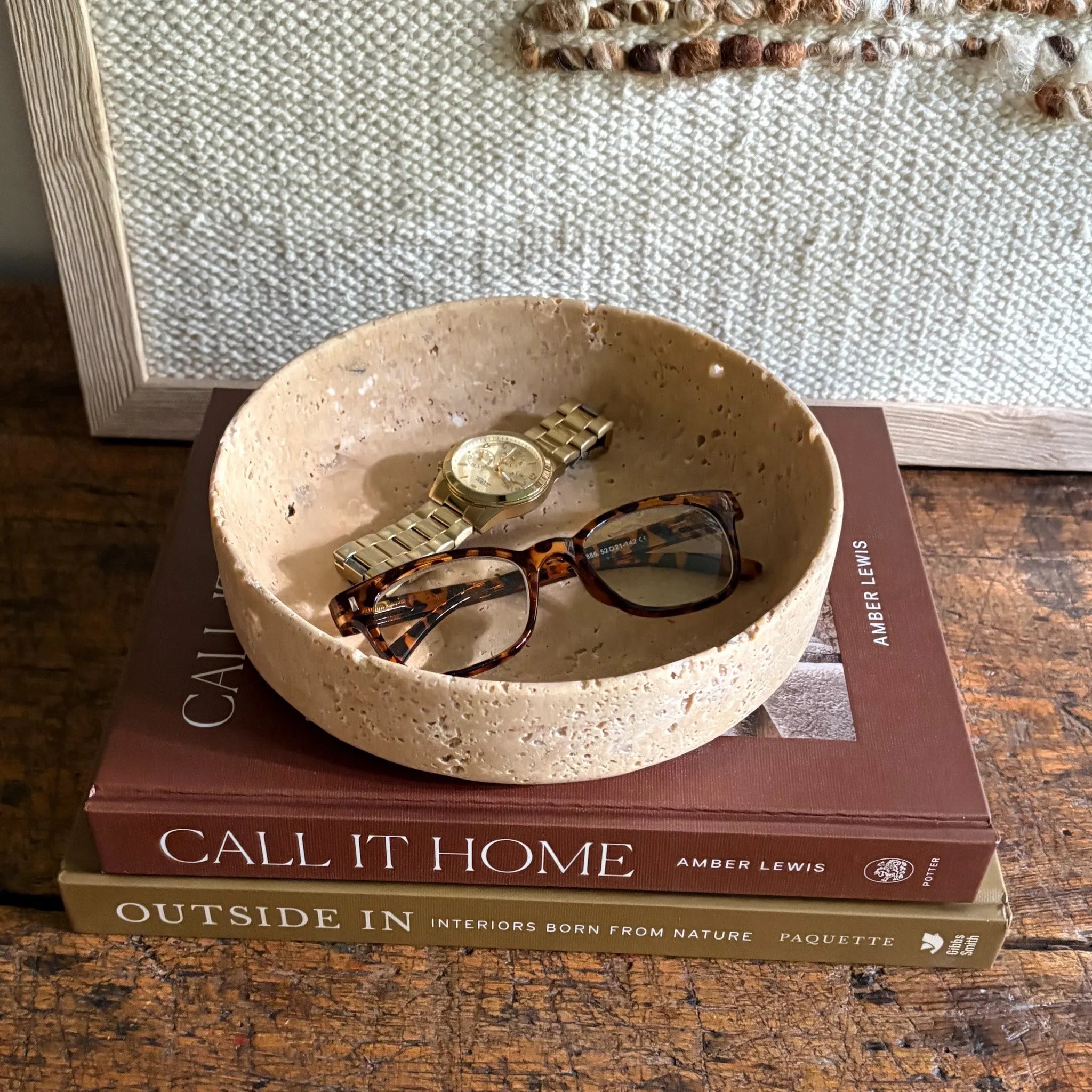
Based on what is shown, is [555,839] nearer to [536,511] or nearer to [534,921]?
[534,921]

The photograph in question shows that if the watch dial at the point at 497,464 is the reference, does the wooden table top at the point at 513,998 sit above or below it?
below

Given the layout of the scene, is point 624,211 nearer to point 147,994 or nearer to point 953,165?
point 953,165

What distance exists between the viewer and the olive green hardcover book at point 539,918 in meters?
0.46

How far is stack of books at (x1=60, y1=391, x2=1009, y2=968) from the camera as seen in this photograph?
0.45m

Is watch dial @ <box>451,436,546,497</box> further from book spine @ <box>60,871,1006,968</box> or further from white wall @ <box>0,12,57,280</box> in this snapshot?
white wall @ <box>0,12,57,280</box>

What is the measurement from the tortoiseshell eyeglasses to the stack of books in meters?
0.05

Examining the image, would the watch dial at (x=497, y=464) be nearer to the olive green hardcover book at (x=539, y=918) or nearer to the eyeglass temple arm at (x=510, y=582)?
the eyeglass temple arm at (x=510, y=582)

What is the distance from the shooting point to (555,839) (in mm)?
449

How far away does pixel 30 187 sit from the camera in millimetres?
709

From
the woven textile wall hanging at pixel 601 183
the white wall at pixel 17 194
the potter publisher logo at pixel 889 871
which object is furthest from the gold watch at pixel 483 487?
the white wall at pixel 17 194

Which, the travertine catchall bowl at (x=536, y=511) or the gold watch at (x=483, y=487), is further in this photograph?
the gold watch at (x=483, y=487)

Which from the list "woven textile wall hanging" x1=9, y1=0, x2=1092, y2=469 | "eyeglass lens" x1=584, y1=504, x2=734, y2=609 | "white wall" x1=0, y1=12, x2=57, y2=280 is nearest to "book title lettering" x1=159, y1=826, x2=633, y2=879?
"eyeglass lens" x1=584, y1=504, x2=734, y2=609

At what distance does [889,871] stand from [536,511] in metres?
0.23

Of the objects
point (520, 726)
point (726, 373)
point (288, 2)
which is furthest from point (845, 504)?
point (288, 2)
